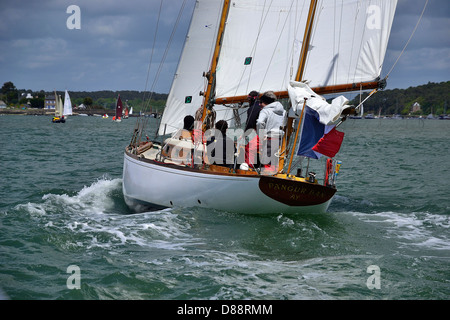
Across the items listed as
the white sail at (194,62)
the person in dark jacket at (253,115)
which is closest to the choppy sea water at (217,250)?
the person in dark jacket at (253,115)

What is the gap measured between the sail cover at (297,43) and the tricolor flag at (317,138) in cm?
126

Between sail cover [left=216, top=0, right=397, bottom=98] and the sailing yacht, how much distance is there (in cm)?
3

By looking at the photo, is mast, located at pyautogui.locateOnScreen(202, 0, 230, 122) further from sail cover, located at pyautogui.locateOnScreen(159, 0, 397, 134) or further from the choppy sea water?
the choppy sea water

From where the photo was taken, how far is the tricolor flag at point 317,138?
12312mm

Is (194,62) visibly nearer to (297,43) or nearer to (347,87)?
(297,43)

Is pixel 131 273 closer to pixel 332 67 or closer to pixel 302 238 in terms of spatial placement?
pixel 302 238

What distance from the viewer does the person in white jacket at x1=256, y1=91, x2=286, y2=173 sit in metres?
12.8

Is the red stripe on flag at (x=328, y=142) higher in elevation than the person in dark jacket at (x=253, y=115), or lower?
lower

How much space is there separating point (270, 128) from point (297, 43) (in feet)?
11.0

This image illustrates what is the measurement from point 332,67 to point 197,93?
207 inches

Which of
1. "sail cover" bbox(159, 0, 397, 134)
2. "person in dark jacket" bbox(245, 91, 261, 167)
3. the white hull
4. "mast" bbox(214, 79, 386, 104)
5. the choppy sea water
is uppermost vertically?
"sail cover" bbox(159, 0, 397, 134)

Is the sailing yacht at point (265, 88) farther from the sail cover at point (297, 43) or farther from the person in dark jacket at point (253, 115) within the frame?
→ the person in dark jacket at point (253, 115)

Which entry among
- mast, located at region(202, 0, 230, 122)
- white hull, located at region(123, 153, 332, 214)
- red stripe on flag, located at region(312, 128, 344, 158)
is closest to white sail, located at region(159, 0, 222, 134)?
mast, located at region(202, 0, 230, 122)

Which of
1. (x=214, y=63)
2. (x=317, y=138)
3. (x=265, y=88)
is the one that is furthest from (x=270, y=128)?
(x=214, y=63)
